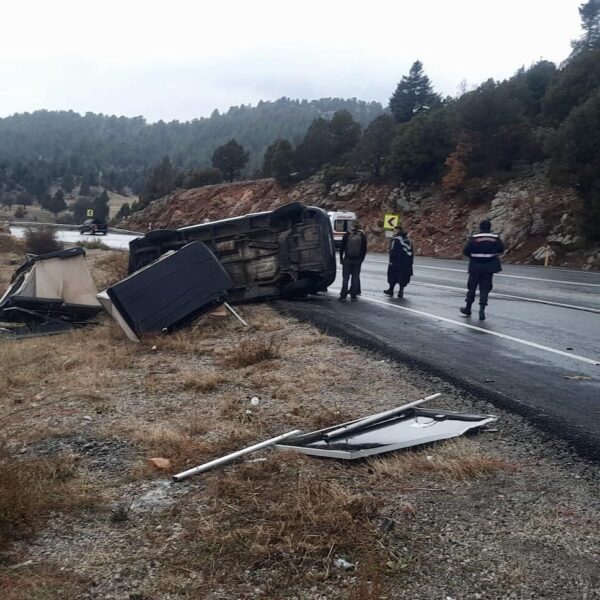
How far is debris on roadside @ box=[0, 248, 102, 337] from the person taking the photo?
1135 cm

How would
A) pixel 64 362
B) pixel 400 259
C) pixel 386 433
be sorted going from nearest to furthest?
pixel 386 433 → pixel 64 362 → pixel 400 259

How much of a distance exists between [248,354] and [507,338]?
12.3 ft

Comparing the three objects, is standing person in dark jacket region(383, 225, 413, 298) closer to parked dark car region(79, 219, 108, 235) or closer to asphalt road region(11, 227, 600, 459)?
asphalt road region(11, 227, 600, 459)

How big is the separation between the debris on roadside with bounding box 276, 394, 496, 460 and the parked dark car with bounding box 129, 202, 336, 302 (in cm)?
732

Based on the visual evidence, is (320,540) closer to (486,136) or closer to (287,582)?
(287,582)

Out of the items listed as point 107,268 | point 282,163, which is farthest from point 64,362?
point 282,163

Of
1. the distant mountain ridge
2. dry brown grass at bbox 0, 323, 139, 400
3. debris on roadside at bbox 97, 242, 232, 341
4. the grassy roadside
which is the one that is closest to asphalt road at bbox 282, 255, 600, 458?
the grassy roadside

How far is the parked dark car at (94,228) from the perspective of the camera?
55.8 meters

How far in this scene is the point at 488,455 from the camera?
470 cm

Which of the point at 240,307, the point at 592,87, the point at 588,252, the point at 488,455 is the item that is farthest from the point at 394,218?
the point at 488,455

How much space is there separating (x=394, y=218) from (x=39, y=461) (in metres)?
28.2

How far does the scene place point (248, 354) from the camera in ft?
26.4

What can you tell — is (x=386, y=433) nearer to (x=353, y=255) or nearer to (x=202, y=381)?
(x=202, y=381)

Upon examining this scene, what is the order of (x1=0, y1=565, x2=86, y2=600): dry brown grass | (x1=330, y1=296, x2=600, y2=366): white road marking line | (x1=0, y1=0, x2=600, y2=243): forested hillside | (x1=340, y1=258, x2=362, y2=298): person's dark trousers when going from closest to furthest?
(x1=0, y1=565, x2=86, y2=600): dry brown grass → (x1=330, y1=296, x2=600, y2=366): white road marking line → (x1=340, y1=258, x2=362, y2=298): person's dark trousers → (x1=0, y1=0, x2=600, y2=243): forested hillside
